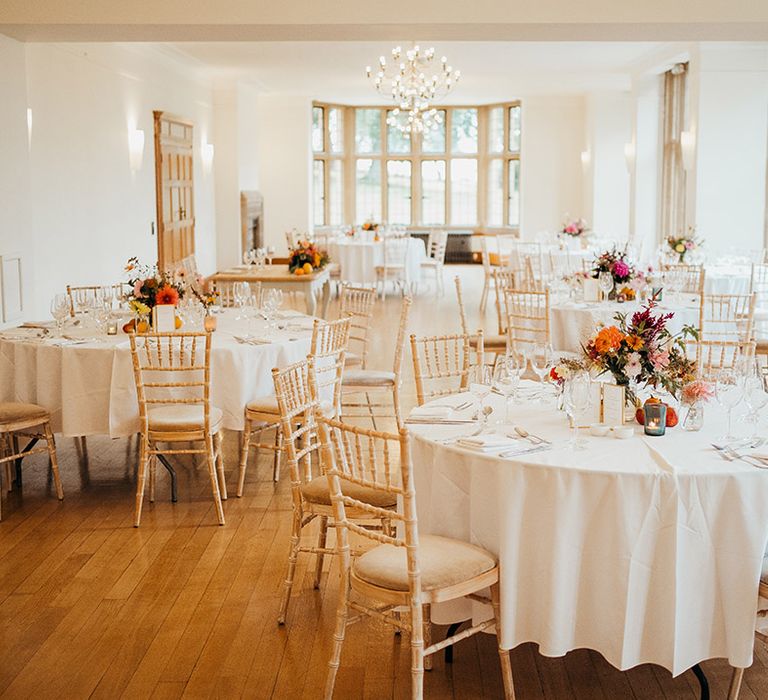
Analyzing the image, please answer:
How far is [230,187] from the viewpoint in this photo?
16.8m

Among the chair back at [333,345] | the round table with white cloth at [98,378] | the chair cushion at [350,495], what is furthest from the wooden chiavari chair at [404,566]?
the round table with white cloth at [98,378]

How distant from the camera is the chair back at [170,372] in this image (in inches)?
220

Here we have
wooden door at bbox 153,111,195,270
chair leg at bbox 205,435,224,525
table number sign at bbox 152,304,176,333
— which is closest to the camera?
chair leg at bbox 205,435,224,525

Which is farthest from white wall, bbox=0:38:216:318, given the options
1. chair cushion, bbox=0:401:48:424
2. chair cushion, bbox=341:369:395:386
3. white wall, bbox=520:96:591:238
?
white wall, bbox=520:96:591:238

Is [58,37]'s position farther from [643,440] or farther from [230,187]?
[230,187]

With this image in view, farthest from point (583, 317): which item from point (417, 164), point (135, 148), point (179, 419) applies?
point (417, 164)

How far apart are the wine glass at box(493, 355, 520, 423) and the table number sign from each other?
271 cm

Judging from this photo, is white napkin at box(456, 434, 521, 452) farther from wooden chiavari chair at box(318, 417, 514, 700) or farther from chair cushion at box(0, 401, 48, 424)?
chair cushion at box(0, 401, 48, 424)

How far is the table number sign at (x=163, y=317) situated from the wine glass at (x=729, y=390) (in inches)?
133

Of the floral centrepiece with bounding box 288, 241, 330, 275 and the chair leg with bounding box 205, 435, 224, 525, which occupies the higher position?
the floral centrepiece with bounding box 288, 241, 330, 275

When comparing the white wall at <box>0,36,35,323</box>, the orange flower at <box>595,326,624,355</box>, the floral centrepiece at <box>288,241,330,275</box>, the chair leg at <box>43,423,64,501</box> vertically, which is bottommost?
the chair leg at <box>43,423,64,501</box>

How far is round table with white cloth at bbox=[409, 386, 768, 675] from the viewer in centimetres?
343

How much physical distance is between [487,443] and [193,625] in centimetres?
147

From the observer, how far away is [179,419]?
571 centimetres
